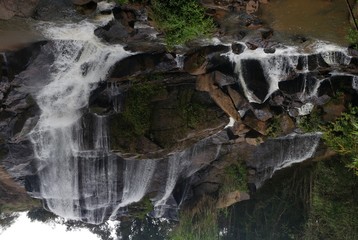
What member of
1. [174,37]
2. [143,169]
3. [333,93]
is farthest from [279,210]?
[174,37]

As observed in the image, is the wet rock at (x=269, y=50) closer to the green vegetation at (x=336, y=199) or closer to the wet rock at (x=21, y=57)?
the green vegetation at (x=336, y=199)

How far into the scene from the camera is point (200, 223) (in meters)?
13.4

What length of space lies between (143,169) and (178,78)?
3550 mm

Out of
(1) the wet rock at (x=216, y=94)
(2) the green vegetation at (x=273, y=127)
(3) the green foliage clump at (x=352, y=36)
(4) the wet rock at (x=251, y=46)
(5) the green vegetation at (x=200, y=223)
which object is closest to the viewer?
(3) the green foliage clump at (x=352, y=36)

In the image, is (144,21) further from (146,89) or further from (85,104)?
(85,104)

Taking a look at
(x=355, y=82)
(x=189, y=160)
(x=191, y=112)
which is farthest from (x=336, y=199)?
(x=191, y=112)

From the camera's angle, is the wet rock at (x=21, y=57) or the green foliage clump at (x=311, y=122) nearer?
the wet rock at (x=21, y=57)

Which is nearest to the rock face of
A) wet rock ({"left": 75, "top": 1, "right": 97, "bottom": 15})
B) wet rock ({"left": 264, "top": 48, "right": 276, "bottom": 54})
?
wet rock ({"left": 75, "top": 1, "right": 97, "bottom": 15})

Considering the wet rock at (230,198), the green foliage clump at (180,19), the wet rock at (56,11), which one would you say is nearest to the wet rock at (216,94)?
the green foliage clump at (180,19)

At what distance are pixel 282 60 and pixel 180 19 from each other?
9.76 ft

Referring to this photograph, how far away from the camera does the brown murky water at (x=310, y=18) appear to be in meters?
6.63

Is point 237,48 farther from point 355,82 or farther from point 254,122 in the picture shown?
point 355,82

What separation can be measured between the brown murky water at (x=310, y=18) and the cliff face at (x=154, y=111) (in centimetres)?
41

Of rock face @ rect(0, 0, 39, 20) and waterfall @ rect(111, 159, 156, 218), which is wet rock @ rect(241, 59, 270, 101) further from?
rock face @ rect(0, 0, 39, 20)
